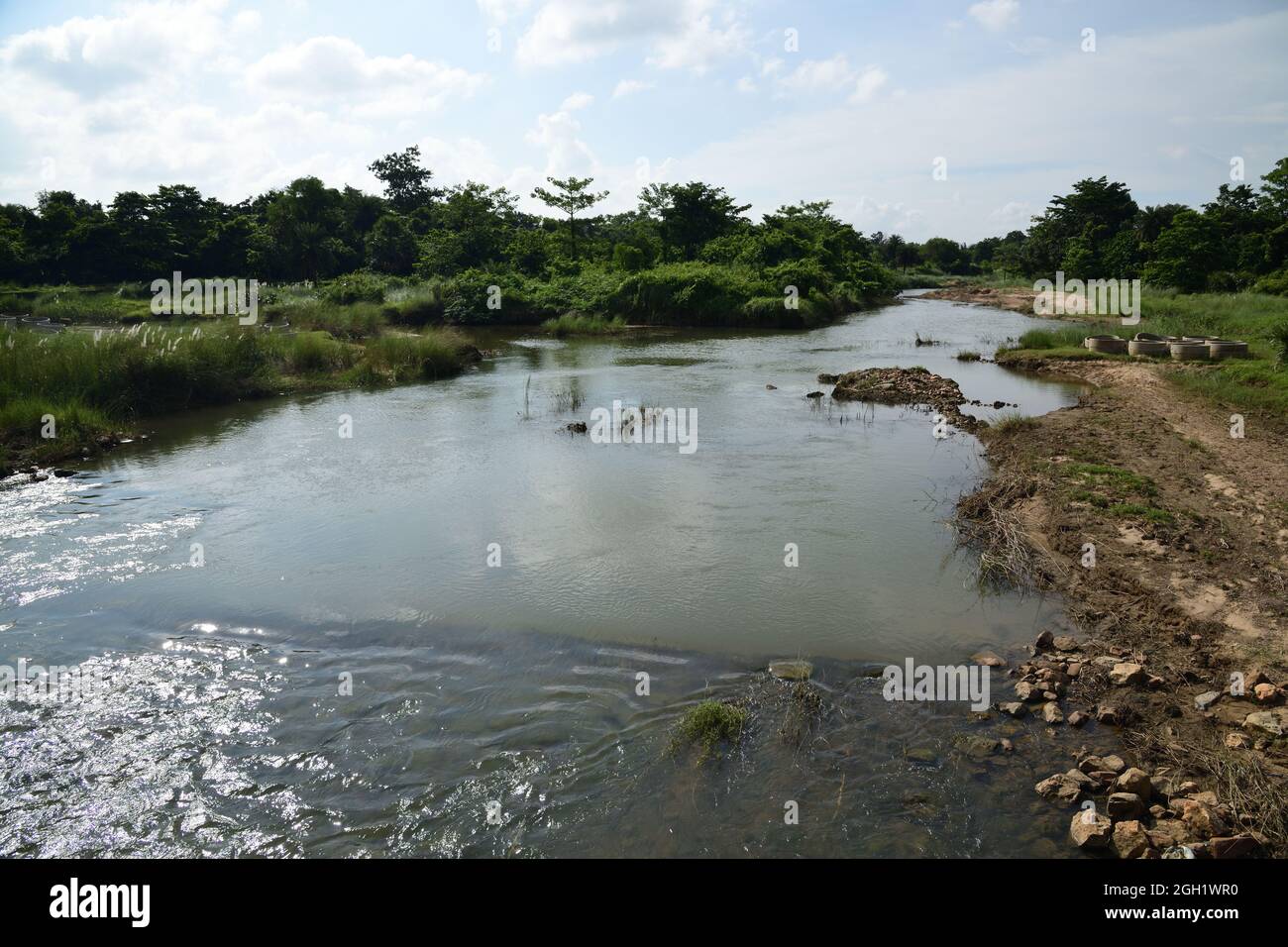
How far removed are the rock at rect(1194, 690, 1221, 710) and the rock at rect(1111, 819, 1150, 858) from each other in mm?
1383

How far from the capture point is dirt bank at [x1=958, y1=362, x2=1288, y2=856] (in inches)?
168

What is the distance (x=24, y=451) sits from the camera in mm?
11414

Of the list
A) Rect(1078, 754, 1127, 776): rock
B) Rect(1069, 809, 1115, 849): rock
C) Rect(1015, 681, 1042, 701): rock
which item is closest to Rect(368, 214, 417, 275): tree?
Rect(1015, 681, 1042, 701): rock

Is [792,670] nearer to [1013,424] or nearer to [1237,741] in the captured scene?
[1237,741]

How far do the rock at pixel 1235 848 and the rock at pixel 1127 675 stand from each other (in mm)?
1575

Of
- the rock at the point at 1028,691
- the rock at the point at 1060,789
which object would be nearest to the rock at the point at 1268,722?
the rock at the point at 1028,691

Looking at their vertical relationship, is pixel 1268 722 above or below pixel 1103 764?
above

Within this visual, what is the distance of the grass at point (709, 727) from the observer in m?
4.80

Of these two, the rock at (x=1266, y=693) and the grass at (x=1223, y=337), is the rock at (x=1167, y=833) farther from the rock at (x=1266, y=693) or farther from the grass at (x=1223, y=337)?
the grass at (x=1223, y=337)

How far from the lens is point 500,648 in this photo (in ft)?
20.1

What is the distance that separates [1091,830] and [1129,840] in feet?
0.54

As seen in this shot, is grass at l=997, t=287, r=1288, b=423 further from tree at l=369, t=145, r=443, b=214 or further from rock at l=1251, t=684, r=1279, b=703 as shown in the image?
tree at l=369, t=145, r=443, b=214

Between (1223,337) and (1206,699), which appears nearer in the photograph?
(1206,699)

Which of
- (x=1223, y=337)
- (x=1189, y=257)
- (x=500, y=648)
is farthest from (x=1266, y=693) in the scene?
(x=1189, y=257)
